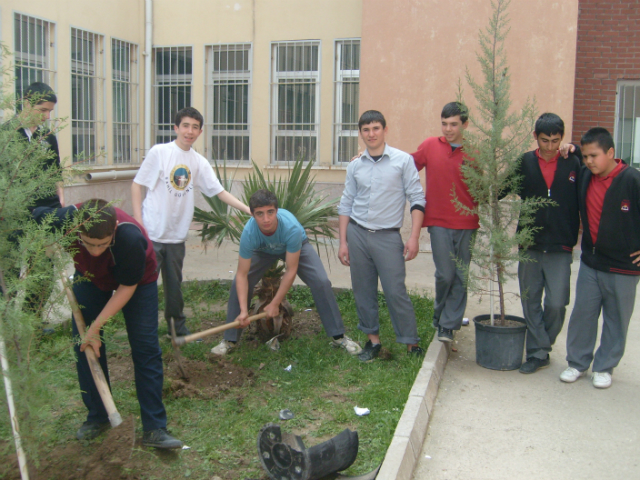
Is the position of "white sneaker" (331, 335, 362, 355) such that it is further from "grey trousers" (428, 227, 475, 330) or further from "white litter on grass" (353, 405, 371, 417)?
"white litter on grass" (353, 405, 371, 417)

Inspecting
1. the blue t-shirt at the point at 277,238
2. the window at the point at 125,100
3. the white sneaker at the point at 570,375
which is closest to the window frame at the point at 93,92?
the window at the point at 125,100

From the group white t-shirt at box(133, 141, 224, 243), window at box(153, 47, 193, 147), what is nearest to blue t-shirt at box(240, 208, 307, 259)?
white t-shirt at box(133, 141, 224, 243)

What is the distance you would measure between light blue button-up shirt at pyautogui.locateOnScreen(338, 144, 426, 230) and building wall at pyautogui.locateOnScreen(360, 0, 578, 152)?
15.2 feet

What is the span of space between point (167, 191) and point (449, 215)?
229cm

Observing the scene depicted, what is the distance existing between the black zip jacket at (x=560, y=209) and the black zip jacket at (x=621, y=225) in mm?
259

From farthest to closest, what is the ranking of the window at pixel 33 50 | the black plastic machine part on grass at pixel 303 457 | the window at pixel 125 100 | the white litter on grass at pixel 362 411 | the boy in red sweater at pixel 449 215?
the window at pixel 125 100 < the window at pixel 33 50 < the boy in red sweater at pixel 449 215 < the white litter on grass at pixel 362 411 < the black plastic machine part on grass at pixel 303 457

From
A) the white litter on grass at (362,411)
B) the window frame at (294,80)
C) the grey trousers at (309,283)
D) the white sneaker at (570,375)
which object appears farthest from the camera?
the window frame at (294,80)

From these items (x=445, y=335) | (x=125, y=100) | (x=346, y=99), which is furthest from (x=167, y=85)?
(x=445, y=335)

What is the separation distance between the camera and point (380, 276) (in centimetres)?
496

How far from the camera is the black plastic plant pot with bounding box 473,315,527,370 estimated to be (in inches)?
190

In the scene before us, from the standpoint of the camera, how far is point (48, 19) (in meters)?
9.34

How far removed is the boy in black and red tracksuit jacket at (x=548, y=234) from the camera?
15.0 ft

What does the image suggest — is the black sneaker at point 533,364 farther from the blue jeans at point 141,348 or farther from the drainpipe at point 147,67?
the drainpipe at point 147,67

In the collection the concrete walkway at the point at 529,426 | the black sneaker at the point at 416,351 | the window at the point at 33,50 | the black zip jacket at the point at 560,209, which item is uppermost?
the window at the point at 33,50
